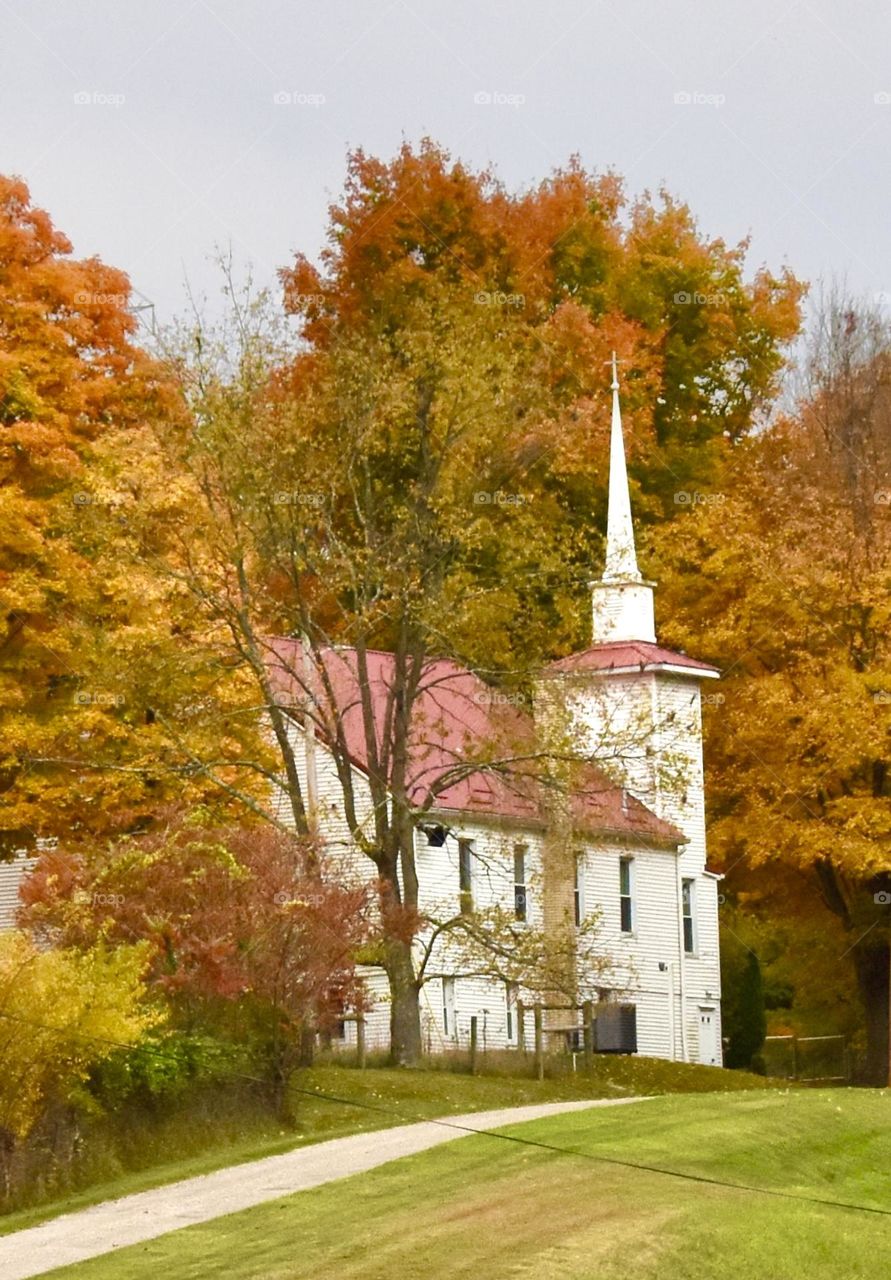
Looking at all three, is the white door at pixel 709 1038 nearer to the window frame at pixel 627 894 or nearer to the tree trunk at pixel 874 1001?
the window frame at pixel 627 894

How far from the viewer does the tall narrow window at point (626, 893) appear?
51.2 metres

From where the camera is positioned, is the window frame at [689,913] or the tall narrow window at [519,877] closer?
the tall narrow window at [519,877]

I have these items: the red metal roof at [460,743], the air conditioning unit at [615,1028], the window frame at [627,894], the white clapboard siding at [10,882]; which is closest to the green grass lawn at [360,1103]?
the air conditioning unit at [615,1028]

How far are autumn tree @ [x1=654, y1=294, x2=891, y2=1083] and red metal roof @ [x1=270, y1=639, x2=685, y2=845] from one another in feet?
8.46

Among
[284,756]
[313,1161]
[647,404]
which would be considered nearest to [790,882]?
[647,404]

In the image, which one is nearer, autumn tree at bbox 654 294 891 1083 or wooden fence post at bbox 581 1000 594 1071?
wooden fence post at bbox 581 1000 594 1071

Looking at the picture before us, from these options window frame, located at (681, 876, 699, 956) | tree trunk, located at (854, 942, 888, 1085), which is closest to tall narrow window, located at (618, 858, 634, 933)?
window frame, located at (681, 876, 699, 956)

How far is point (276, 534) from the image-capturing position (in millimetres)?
37531

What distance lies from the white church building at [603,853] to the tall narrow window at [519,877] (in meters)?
0.07

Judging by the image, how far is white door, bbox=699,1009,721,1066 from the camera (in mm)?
51469

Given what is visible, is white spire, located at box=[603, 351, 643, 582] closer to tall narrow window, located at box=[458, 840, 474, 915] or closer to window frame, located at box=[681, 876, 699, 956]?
tall narrow window, located at box=[458, 840, 474, 915]

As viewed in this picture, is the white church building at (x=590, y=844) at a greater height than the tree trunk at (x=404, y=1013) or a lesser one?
greater

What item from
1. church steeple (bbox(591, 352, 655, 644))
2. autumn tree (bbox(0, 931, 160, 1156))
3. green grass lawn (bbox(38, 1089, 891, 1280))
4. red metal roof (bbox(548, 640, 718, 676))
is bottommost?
green grass lawn (bbox(38, 1089, 891, 1280))

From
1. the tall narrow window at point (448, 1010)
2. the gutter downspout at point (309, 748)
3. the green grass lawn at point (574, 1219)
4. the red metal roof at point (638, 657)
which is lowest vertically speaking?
the green grass lawn at point (574, 1219)
